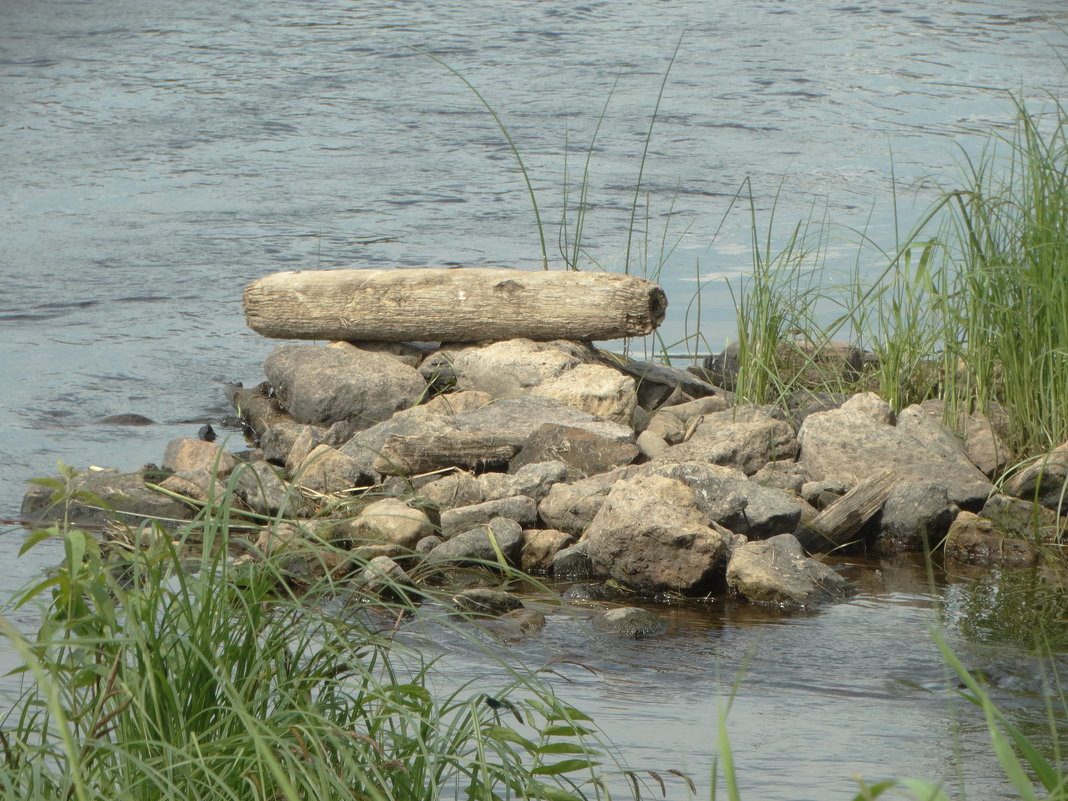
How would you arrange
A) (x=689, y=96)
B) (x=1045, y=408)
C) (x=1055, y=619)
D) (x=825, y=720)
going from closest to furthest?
(x=825, y=720)
(x=1055, y=619)
(x=1045, y=408)
(x=689, y=96)

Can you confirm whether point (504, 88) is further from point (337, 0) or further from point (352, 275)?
point (352, 275)

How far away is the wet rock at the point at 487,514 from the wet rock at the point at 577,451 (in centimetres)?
56

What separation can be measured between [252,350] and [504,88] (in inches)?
297

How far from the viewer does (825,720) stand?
3965 millimetres

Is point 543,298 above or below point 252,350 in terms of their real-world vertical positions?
above

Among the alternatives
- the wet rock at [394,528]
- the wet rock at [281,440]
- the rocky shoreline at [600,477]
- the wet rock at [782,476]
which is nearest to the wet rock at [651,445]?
the rocky shoreline at [600,477]

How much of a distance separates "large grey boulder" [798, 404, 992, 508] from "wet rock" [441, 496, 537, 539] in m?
1.38

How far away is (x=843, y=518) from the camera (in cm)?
600

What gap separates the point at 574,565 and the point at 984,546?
168 cm

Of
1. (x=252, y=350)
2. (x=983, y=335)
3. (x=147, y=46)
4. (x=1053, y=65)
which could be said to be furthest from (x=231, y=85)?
(x=983, y=335)

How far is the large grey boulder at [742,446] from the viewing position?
6523 millimetres

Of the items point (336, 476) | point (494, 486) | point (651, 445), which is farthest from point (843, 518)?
point (336, 476)

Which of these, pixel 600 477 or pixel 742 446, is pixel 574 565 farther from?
pixel 742 446

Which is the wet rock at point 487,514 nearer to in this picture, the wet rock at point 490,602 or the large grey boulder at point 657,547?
the large grey boulder at point 657,547
